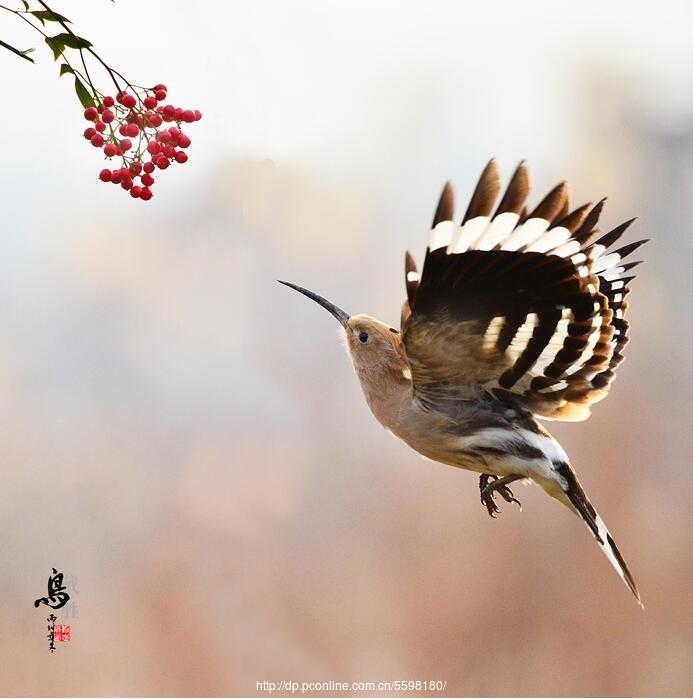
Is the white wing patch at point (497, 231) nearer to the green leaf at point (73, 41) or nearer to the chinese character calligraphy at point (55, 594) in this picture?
the green leaf at point (73, 41)

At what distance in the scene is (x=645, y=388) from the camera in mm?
1859

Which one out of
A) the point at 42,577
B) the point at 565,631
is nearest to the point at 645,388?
the point at 565,631

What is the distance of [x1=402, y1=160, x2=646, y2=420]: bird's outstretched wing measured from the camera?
3.05ft

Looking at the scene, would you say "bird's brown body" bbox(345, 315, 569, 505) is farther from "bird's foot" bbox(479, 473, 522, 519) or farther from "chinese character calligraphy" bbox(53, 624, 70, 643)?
"chinese character calligraphy" bbox(53, 624, 70, 643)

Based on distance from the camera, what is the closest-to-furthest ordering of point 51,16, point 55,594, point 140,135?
point 51,16 → point 140,135 → point 55,594

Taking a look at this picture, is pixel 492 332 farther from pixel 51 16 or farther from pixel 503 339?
pixel 51 16

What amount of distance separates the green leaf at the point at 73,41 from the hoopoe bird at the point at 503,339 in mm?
389

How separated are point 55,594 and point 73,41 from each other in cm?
133

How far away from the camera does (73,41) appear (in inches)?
25.3

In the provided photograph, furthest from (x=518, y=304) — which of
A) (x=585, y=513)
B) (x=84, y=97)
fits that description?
(x=84, y=97)

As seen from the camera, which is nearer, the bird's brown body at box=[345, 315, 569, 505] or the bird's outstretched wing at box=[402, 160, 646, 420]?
the bird's outstretched wing at box=[402, 160, 646, 420]

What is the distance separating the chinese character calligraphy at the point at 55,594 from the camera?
1724 mm

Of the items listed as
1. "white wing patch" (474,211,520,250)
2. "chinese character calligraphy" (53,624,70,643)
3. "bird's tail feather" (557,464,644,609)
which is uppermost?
"white wing patch" (474,211,520,250)

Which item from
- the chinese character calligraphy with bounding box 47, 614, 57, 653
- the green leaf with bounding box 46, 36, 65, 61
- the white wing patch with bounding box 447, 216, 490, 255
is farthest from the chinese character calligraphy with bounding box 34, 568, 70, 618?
the green leaf with bounding box 46, 36, 65, 61
